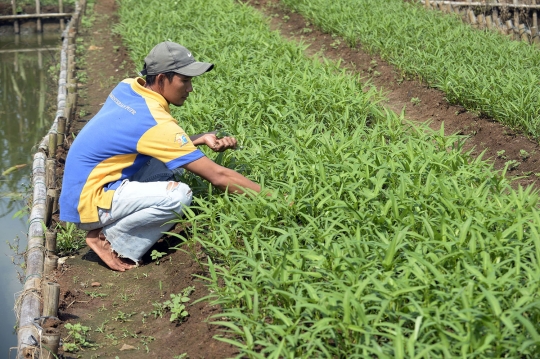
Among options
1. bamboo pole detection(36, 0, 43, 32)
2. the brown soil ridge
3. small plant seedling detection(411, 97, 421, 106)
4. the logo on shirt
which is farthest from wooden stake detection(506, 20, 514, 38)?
bamboo pole detection(36, 0, 43, 32)

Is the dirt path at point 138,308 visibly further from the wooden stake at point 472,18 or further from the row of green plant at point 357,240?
the wooden stake at point 472,18

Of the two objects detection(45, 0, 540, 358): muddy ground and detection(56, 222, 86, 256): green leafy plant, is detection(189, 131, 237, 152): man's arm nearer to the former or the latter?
detection(45, 0, 540, 358): muddy ground

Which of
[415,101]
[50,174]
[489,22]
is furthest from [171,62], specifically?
[489,22]

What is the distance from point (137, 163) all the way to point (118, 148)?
167 millimetres

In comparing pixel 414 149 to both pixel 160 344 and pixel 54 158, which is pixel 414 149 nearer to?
pixel 160 344

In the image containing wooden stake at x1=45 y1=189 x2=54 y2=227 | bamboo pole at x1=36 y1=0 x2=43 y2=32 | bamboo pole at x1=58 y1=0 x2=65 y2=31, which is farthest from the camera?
bamboo pole at x1=58 y1=0 x2=65 y2=31

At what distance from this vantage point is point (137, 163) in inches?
172

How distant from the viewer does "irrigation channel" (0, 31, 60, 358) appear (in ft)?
17.4

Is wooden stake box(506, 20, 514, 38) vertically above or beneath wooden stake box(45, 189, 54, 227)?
above

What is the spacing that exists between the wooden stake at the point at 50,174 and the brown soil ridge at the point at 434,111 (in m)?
2.84

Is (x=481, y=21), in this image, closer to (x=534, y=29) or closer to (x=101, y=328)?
(x=534, y=29)

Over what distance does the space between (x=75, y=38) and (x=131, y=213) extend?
8252 mm

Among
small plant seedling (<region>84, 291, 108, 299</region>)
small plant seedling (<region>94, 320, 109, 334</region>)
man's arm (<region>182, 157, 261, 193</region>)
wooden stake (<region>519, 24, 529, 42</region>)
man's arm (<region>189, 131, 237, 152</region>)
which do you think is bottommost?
small plant seedling (<region>84, 291, 108, 299</region>)

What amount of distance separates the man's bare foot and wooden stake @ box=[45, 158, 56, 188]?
125 centimetres
